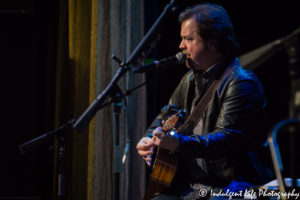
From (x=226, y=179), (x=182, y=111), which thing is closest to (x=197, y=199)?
(x=226, y=179)

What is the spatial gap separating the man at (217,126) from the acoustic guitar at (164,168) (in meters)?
0.05

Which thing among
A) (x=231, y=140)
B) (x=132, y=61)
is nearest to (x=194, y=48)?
(x=132, y=61)

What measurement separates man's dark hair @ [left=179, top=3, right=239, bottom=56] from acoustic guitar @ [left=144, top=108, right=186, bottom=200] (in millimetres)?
588

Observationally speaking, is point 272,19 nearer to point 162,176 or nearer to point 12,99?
point 162,176

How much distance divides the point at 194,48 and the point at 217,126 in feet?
2.08

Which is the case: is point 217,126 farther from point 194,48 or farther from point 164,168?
point 194,48

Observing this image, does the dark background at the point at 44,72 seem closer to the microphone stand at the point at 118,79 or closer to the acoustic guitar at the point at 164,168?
the acoustic guitar at the point at 164,168

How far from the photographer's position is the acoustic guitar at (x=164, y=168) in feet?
6.84

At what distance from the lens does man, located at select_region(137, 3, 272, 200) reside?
1.86 meters

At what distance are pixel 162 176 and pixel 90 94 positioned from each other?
3.99 feet

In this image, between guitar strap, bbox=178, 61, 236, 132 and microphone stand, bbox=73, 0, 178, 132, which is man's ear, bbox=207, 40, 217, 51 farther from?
microphone stand, bbox=73, 0, 178, 132

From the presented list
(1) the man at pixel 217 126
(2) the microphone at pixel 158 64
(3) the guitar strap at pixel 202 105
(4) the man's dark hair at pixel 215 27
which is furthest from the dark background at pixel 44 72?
(2) the microphone at pixel 158 64

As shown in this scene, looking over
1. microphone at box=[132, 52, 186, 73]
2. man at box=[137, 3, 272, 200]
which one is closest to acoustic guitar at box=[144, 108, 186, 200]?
man at box=[137, 3, 272, 200]

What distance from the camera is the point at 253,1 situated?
115 inches
